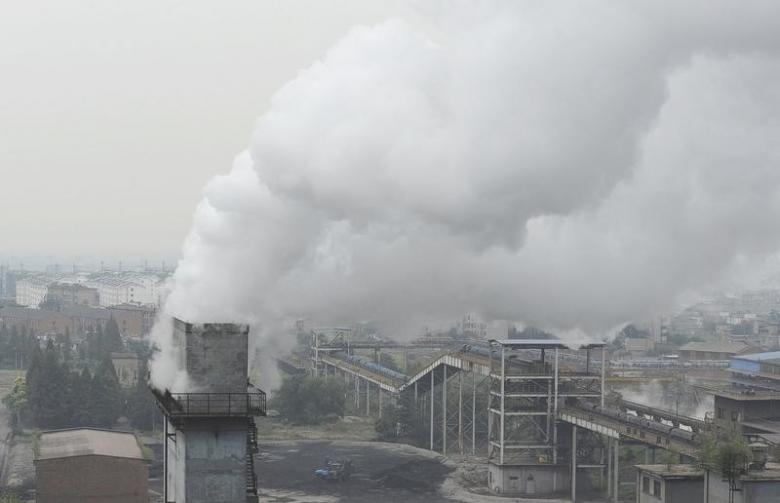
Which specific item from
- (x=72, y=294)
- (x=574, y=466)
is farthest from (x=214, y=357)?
(x=72, y=294)

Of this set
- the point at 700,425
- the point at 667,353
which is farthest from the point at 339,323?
the point at 667,353

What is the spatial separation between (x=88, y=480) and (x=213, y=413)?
75.1 feet

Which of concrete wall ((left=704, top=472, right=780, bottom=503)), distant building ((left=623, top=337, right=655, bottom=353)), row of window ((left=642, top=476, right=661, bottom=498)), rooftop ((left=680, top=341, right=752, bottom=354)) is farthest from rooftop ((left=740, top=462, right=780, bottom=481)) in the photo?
distant building ((left=623, top=337, right=655, bottom=353))

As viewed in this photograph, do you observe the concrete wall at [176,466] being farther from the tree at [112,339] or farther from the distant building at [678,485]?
the tree at [112,339]

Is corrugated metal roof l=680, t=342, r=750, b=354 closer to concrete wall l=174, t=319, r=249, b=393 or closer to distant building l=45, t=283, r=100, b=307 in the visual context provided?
concrete wall l=174, t=319, r=249, b=393

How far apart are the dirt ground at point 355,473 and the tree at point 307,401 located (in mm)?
7213

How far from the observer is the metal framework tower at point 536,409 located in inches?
2068

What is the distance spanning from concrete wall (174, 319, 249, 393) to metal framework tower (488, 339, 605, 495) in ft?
91.2

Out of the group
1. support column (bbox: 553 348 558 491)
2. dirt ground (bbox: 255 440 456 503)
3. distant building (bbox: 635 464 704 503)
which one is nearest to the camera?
distant building (bbox: 635 464 704 503)

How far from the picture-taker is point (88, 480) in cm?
4466

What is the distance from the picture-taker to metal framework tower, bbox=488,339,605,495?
52.5 metres

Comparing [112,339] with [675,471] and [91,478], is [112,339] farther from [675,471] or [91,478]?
[675,471]

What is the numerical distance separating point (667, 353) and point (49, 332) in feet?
265

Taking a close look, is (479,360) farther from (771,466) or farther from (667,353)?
(667,353)
